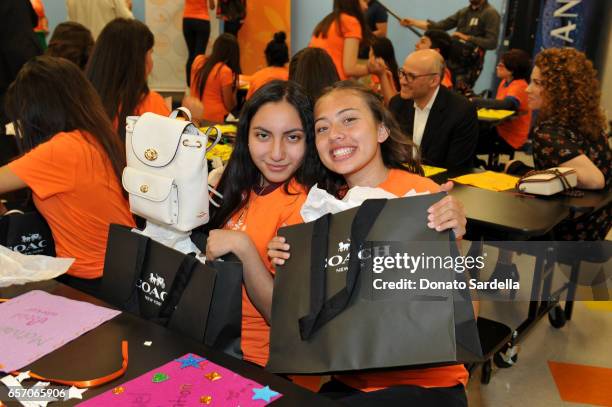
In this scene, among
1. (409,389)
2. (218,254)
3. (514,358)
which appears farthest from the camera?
(514,358)

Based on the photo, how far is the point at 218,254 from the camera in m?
1.56

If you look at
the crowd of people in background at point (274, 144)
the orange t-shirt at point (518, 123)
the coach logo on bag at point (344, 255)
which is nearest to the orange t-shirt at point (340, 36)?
the crowd of people in background at point (274, 144)

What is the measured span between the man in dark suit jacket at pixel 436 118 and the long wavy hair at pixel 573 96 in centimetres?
66

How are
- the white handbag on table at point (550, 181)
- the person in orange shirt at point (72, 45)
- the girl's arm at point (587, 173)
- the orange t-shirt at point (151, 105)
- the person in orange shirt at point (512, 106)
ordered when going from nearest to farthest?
the white handbag on table at point (550, 181) < the girl's arm at point (587, 173) < the orange t-shirt at point (151, 105) < the person in orange shirt at point (72, 45) < the person in orange shirt at point (512, 106)

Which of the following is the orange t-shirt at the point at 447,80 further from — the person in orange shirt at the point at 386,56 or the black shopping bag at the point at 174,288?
the black shopping bag at the point at 174,288

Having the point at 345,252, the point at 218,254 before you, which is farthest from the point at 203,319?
the point at 345,252

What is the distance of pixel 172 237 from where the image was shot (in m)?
1.71

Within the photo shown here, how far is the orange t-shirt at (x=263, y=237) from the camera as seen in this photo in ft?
5.65

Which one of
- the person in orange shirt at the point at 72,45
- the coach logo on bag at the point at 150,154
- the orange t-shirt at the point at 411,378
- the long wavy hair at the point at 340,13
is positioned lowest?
the orange t-shirt at the point at 411,378

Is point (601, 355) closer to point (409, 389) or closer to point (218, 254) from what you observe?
point (409, 389)

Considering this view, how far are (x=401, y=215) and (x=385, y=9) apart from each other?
6.74 m

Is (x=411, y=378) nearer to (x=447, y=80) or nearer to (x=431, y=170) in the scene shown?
(x=431, y=170)

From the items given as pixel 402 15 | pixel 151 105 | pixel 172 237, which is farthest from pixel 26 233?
pixel 402 15

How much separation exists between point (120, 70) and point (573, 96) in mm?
2200
